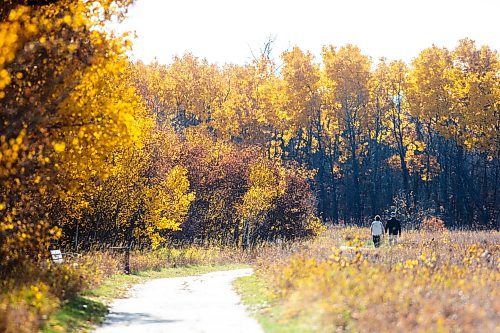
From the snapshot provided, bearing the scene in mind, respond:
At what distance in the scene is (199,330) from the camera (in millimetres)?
12477

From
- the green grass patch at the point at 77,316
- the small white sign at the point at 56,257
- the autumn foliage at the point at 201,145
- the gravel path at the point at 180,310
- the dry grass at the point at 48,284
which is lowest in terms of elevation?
the gravel path at the point at 180,310

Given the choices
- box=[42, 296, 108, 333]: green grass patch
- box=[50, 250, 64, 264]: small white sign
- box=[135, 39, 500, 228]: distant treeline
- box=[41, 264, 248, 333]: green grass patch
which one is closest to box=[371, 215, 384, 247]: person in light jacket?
box=[41, 264, 248, 333]: green grass patch

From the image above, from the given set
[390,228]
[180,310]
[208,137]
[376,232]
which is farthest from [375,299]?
[208,137]

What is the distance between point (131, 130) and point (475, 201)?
163 feet

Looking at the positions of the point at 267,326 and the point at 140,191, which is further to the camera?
the point at 140,191

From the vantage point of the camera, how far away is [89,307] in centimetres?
1512

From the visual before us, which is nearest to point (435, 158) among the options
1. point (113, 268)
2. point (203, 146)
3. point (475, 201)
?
point (475, 201)

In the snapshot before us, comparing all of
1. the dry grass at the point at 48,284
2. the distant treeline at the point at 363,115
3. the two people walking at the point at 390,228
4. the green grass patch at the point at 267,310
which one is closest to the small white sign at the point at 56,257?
the dry grass at the point at 48,284

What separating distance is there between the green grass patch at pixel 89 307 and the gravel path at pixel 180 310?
28 centimetres

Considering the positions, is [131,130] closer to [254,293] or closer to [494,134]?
[254,293]

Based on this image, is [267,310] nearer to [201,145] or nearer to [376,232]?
[376,232]

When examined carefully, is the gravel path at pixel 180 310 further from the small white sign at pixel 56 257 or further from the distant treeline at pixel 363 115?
the distant treeline at pixel 363 115

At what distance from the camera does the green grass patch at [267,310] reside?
11.9 metres

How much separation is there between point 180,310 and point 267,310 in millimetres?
2438
